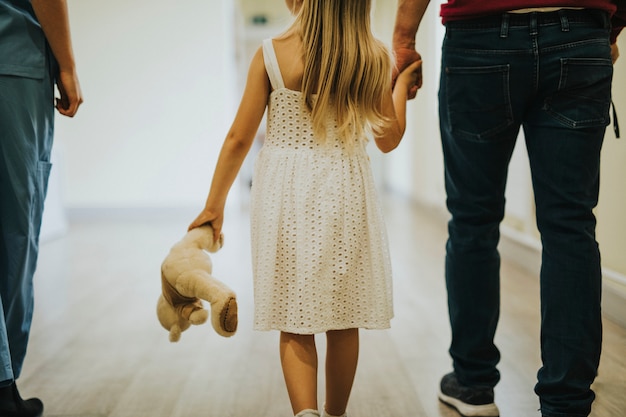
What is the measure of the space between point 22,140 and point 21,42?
18 cm

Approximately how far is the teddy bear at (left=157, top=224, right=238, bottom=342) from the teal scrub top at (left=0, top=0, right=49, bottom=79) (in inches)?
16.8

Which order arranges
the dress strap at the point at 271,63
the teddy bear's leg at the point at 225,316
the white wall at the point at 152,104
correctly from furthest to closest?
the white wall at the point at 152,104
the dress strap at the point at 271,63
the teddy bear's leg at the point at 225,316

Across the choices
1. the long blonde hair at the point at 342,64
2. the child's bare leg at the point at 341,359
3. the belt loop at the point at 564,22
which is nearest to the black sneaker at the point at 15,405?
the child's bare leg at the point at 341,359

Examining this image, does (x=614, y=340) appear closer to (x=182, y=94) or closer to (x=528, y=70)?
(x=528, y=70)

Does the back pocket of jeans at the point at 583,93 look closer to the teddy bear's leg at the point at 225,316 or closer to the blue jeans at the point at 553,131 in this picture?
the blue jeans at the point at 553,131

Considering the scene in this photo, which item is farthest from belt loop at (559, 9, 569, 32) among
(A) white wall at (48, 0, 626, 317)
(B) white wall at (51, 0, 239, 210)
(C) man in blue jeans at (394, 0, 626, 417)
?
(B) white wall at (51, 0, 239, 210)

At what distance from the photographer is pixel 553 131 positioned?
113cm

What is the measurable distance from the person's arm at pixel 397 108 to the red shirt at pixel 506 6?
4.9 inches

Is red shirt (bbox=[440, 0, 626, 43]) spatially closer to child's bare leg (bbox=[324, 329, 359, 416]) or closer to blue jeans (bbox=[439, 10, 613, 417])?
blue jeans (bbox=[439, 10, 613, 417])

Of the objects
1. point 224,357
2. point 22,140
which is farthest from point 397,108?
point 224,357

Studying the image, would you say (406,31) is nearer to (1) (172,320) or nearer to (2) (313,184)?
(2) (313,184)

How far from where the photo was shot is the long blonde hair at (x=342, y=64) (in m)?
1.15

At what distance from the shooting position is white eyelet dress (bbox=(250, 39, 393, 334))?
116 centimetres

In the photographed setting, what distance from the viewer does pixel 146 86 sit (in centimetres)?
505
